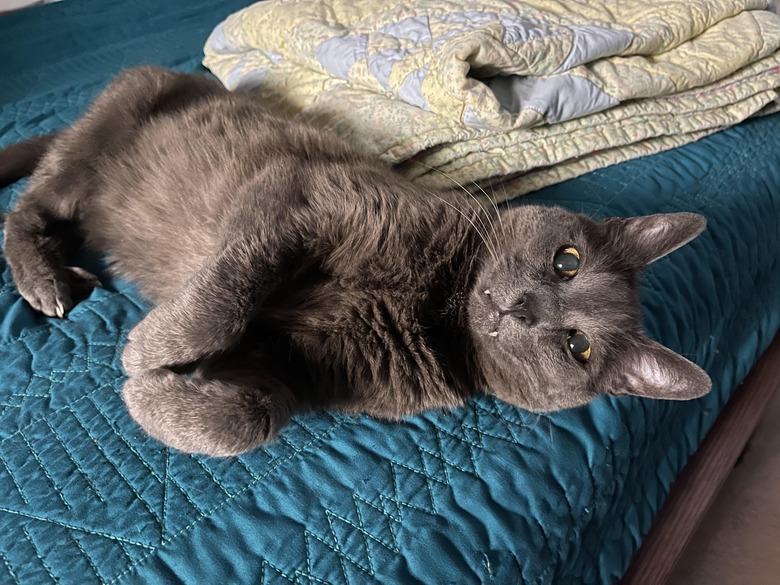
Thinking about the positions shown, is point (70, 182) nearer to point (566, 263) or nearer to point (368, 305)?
point (368, 305)

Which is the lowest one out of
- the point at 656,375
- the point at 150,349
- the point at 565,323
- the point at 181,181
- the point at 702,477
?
the point at 702,477

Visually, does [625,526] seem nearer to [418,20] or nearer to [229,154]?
[229,154]

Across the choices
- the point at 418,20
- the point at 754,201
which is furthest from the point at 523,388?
the point at 418,20

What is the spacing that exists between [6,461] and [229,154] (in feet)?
2.43

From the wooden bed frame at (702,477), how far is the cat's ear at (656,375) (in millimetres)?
446

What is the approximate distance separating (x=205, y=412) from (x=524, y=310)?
55 cm

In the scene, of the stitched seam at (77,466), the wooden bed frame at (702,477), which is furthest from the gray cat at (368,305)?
the wooden bed frame at (702,477)

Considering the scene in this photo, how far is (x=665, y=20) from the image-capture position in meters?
1.50

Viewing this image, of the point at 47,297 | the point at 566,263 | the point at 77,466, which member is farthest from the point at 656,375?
the point at 47,297

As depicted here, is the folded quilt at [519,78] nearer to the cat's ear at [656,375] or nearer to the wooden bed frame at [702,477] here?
the cat's ear at [656,375]

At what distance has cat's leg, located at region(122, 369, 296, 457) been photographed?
85 centimetres

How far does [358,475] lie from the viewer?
0.89 m

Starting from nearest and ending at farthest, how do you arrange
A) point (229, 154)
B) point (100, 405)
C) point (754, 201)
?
point (100, 405)
point (229, 154)
point (754, 201)

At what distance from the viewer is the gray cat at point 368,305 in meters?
0.90
